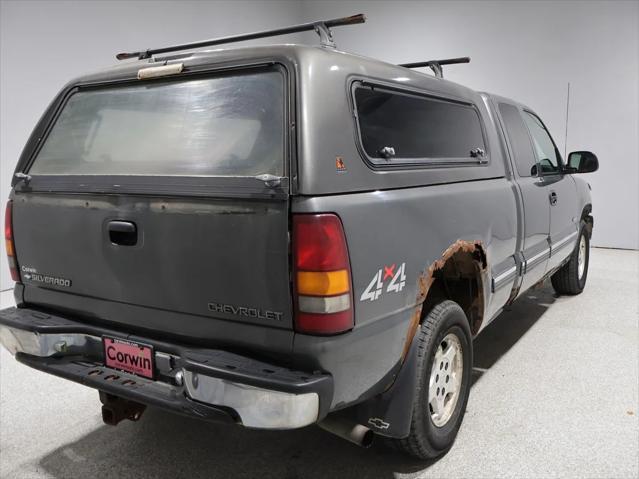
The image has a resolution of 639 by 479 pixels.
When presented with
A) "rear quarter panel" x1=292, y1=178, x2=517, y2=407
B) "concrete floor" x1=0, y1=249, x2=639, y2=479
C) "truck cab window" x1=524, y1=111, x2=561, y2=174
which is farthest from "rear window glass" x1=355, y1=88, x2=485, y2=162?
"concrete floor" x1=0, y1=249, x2=639, y2=479

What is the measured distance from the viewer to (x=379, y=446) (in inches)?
103

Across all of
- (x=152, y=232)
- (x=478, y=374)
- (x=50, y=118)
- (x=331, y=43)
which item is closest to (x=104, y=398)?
(x=152, y=232)

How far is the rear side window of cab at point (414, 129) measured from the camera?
202 centimetres

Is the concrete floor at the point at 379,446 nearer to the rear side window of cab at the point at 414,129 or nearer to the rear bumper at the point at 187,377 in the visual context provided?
the rear bumper at the point at 187,377

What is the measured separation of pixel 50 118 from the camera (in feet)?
8.09

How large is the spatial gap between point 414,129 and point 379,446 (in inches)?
60.9

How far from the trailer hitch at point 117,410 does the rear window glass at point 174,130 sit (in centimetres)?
101

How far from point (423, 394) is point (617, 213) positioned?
679 centimetres

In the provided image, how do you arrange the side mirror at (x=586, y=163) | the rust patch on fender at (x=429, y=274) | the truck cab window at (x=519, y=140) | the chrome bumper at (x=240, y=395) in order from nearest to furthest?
1. the chrome bumper at (x=240, y=395)
2. the rust patch on fender at (x=429, y=274)
3. the truck cab window at (x=519, y=140)
4. the side mirror at (x=586, y=163)

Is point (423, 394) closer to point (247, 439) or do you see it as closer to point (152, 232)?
point (247, 439)

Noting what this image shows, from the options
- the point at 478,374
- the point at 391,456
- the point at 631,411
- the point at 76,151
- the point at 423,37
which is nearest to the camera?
A: the point at 76,151

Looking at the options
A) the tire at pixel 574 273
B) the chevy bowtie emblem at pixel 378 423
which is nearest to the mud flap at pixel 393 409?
the chevy bowtie emblem at pixel 378 423

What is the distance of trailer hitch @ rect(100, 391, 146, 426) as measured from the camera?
2293 millimetres

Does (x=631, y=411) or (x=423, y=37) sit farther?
(x=423, y=37)
